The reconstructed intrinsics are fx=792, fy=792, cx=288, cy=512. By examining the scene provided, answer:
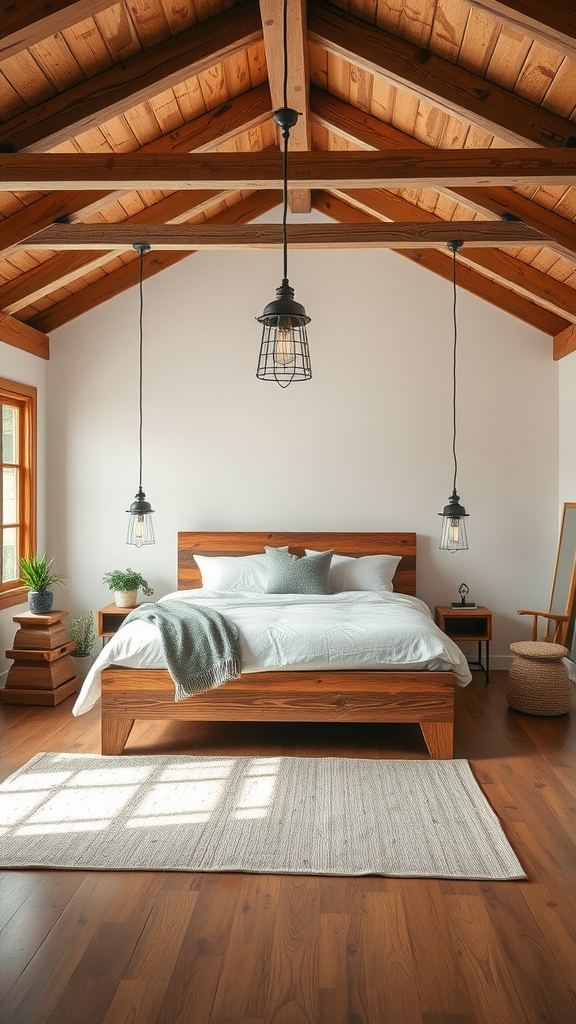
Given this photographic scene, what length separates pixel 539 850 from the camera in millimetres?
3002

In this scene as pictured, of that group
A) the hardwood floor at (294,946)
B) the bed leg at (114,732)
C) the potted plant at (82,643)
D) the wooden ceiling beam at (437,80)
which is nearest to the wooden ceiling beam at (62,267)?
the wooden ceiling beam at (437,80)

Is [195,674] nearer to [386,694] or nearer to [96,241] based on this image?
[386,694]

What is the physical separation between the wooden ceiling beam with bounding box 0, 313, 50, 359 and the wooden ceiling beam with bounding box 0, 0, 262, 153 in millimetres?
1815

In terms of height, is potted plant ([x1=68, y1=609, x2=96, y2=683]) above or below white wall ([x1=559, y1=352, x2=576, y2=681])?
below

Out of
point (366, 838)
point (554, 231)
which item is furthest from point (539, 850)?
point (554, 231)

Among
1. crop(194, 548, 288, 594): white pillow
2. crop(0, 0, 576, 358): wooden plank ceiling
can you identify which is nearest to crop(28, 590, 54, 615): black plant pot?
crop(194, 548, 288, 594): white pillow

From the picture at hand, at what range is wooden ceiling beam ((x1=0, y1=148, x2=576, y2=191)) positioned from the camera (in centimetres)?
369

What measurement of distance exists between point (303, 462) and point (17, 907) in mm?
4197

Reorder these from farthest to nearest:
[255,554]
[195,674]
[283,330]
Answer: [255,554]
[195,674]
[283,330]

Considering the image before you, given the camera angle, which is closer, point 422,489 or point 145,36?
point 145,36

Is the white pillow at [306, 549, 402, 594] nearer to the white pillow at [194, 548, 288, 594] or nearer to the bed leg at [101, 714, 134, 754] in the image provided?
the white pillow at [194, 548, 288, 594]

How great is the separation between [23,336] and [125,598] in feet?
6.77

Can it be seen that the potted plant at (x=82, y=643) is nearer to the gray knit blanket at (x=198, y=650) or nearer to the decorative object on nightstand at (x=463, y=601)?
the gray knit blanket at (x=198, y=650)

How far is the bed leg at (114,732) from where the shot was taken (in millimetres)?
4125
